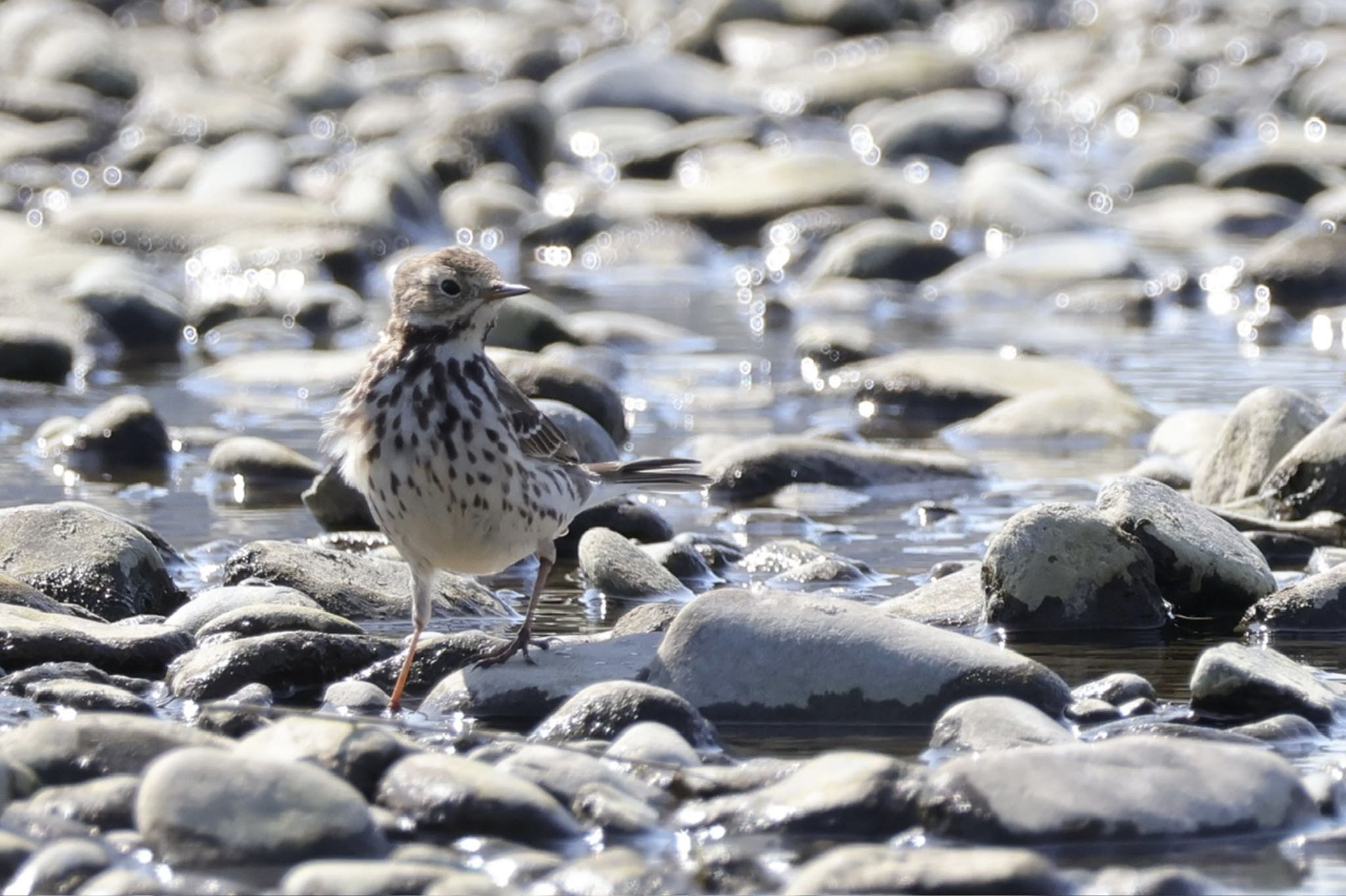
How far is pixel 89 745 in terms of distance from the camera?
18.3ft

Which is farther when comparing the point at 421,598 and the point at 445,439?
the point at 421,598

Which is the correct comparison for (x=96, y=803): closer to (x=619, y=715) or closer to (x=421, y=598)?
(x=619, y=715)

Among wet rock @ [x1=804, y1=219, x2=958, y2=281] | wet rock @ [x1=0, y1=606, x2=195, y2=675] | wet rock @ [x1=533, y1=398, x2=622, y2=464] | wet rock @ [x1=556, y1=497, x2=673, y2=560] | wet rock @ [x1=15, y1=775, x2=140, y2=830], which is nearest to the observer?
wet rock @ [x1=15, y1=775, x2=140, y2=830]

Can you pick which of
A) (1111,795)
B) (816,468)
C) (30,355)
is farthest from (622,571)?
(30,355)

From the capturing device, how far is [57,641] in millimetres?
6953

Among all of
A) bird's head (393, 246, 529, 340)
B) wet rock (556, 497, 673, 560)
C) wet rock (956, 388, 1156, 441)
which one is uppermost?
bird's head (393, 246, 529, 340)

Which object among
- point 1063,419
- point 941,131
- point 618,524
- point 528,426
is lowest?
point 618,524

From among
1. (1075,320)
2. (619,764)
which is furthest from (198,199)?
(619,764)

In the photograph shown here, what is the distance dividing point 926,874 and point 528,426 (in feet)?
8.62

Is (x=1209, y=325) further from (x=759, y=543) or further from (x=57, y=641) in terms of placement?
(x=57, y=641)

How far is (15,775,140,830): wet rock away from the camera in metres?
5.26

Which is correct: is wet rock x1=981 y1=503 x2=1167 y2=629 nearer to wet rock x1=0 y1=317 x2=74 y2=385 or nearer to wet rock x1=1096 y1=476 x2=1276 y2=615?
wet rock x1=1096 y1=476 x2=1276 y2=615

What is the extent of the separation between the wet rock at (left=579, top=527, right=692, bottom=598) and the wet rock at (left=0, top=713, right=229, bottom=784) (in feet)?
9.56

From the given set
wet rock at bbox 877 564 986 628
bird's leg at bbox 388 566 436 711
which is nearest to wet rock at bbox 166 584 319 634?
bird's leg at bbox 388 566 436 711
